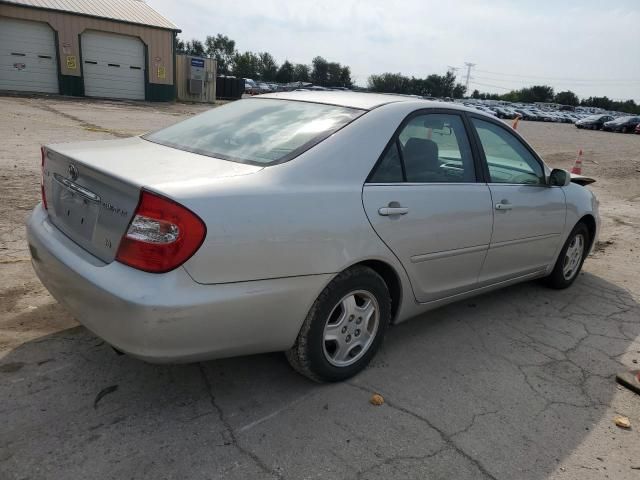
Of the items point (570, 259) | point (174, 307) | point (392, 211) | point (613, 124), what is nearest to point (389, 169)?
point (392, 211)

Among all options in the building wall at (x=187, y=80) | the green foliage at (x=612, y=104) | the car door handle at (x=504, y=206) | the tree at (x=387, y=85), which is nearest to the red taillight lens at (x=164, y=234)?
the car door handle at (x=504, y=206)

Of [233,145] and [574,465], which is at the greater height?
[233,145]

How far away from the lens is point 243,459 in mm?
2379

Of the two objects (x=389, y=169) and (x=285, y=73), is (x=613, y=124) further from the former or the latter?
(x=285, y=73)

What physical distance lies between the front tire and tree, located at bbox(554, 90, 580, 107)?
12863cm

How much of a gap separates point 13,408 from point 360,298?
1869 mm

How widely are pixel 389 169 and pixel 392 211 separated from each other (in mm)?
271

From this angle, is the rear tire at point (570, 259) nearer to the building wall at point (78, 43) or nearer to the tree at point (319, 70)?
the building wall at point (78, 43)

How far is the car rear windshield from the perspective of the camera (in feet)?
9.36

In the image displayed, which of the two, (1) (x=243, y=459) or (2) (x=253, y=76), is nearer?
(1) (x=243, y=459)

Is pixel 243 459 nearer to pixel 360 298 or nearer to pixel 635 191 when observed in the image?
pixel 360 298

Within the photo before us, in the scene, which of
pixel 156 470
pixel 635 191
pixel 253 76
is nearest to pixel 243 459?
pixel 156 470

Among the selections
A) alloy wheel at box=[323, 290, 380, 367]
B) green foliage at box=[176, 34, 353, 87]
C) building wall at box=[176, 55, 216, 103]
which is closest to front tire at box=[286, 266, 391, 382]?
alloy wheel at box=[323, 290, 380, 367]

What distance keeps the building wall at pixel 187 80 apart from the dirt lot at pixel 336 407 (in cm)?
2988
